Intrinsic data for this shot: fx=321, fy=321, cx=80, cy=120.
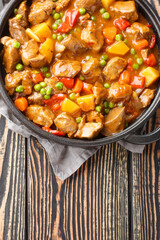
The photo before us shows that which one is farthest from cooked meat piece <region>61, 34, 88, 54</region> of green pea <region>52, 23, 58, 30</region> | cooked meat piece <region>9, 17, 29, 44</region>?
cooked meat piece <region>9, 17, 29, 44</region>

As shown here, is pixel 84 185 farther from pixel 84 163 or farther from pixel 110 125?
pixel 110 125

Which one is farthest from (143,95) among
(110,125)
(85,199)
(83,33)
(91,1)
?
(85,199)

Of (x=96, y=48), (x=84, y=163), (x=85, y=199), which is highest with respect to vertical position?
(x=96, y=48)

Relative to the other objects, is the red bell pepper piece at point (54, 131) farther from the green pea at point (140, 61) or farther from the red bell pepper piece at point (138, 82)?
the green pea at point (140, 61)

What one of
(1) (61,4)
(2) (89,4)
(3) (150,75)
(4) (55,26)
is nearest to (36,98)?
(4) (55,26)

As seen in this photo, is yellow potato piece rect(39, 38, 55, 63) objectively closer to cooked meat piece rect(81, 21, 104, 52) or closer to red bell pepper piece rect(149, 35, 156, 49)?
cooked meat piece rect(81, 21, 104, 52)

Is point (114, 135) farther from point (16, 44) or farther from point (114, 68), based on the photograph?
point (16, 44)
